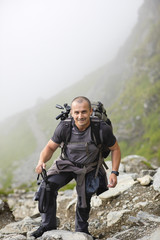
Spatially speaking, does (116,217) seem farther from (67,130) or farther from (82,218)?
(67,130)

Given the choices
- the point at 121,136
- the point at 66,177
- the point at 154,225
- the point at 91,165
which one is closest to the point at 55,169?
the point at 66,177

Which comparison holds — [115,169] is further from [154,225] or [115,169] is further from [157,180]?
[157,180]

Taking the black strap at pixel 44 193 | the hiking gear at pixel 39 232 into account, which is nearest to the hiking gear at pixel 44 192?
the black strap at pixel 44 193

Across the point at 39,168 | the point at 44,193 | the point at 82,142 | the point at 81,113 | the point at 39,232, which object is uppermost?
the point at 81,113

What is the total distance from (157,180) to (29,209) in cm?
940

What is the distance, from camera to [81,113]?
22.2 feet

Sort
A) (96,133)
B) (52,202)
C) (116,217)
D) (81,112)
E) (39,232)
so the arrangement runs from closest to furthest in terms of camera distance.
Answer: (81,112)
(96,133)
(52,202)
(39,232)
(116,217)

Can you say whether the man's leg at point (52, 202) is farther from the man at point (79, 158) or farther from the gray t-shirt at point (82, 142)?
the gray t-shirt at point (82, 142)

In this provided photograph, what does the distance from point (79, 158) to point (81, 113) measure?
1.44 metres

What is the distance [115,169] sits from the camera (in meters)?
7.42

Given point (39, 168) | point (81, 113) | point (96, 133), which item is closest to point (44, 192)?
point (39, 168)

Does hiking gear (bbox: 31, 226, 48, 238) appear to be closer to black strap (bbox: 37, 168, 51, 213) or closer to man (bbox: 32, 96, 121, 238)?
man (bbox: 32, 96, 121, 238)

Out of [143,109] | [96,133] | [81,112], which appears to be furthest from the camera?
[143,109]

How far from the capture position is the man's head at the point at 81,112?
266 inches
